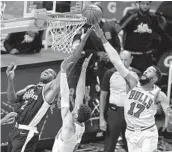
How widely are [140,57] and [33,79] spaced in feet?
7.16

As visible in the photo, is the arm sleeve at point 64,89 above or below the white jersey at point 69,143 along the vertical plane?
above

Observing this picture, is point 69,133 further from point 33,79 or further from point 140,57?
point 140,57

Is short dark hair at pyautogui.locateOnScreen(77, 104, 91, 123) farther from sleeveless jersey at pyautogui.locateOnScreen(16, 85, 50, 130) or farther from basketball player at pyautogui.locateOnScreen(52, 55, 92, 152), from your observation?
sleeveless jersey at pyautogui.locateOnScreen(16, 85, 50, 130)

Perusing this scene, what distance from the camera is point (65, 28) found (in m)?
9.95

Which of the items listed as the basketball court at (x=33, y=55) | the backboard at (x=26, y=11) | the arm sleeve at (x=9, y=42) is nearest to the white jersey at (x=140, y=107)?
the basketball court at (x=33, y=55)

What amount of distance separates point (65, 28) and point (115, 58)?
3.83ft

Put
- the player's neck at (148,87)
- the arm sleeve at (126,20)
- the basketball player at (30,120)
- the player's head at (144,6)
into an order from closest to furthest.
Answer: the basketball player at (30,120) → the player's neck at (148,87) → the player's head at (144,6) → the arm sleeve at (126,20)

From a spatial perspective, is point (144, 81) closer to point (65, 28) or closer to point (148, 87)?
point (148, 87)

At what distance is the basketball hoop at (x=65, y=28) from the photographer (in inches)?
384

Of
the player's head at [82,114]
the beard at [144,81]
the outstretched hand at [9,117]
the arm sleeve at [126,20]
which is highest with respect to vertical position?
the arm sleeve at [126,20]

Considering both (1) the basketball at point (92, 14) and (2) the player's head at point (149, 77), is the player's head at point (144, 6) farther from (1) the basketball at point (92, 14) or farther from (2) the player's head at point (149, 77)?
(1) the basketball at point (92, 14)

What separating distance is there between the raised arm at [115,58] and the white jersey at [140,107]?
194mm

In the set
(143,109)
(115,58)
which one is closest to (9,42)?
(143,109)

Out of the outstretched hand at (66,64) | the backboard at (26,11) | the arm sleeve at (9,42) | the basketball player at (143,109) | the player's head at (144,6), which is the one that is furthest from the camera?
the player's head at (144,6)
